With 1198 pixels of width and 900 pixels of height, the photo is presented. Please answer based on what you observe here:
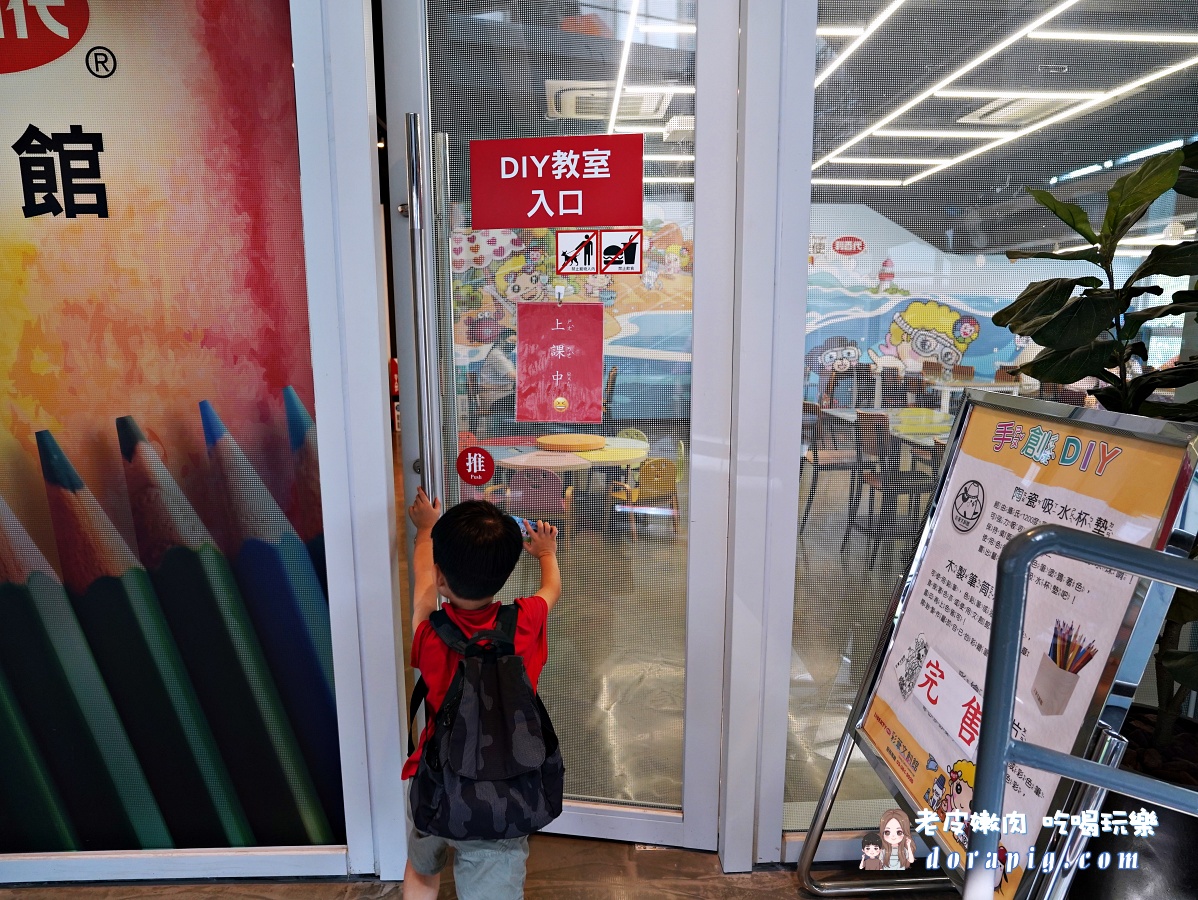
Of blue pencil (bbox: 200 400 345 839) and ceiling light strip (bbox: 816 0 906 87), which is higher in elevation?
ceiling light strip (bbox: 816 0 906 87)

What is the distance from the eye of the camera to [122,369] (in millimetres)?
1773

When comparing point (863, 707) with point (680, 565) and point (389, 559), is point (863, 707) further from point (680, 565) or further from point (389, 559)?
point (389, 559)

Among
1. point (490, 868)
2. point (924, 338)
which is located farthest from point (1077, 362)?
point (490, 868)

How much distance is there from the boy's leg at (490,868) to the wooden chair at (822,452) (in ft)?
3.35

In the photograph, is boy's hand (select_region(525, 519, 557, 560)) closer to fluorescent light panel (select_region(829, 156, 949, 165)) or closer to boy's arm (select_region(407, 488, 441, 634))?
boy's arm (select_region(407, 488, 441, 634))

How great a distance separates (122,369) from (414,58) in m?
1.03

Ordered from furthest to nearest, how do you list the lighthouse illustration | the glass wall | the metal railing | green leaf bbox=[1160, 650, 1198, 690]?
the lighthouse illustration, the glass wall, green leaf bbox=[1160, 650, 1198, 690], the metal railing

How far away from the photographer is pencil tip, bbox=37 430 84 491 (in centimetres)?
180

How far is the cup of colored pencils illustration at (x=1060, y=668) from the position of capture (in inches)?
44.8

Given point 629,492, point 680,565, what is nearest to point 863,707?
point 680,565

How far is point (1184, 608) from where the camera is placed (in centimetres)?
135

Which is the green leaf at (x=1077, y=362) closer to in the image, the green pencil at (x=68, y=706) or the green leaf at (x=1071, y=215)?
the green leaf at (x=1071, y=215)

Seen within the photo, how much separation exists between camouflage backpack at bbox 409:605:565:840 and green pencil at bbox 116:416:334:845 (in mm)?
725

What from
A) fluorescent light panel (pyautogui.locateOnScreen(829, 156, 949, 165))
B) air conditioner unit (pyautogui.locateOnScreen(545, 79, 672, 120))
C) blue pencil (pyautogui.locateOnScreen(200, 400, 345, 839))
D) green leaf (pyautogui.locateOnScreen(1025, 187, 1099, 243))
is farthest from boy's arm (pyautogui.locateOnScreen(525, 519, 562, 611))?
green leaf (pyautogui.locateOnScreen(1025, 187, 1099, 243))
